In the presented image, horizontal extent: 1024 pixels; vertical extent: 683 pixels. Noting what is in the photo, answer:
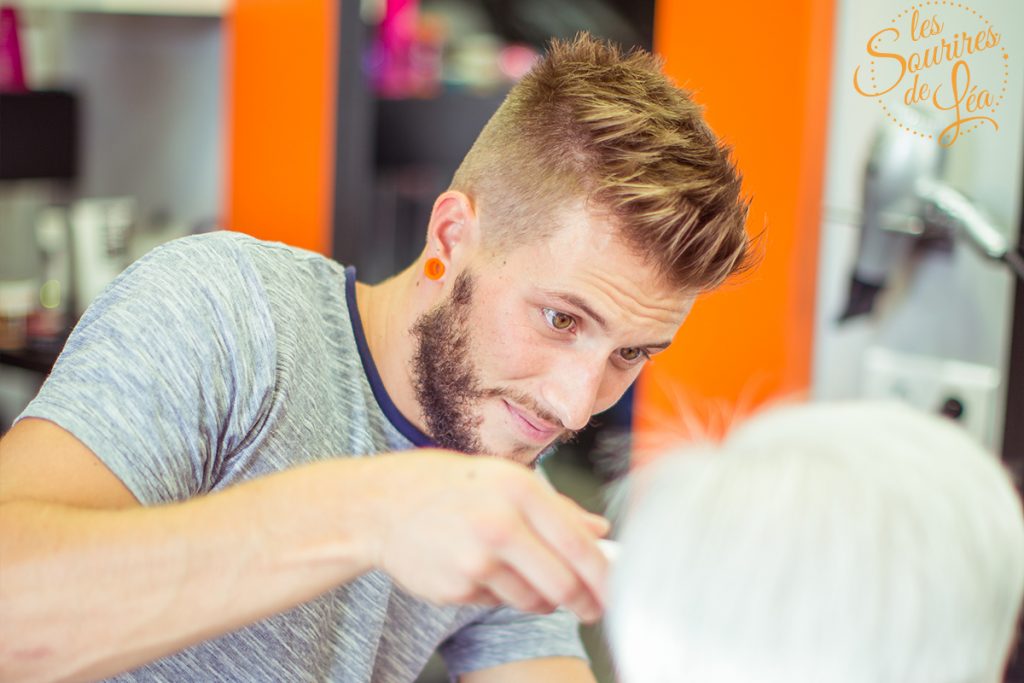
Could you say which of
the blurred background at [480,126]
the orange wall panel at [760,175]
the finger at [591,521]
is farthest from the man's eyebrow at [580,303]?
the orange wall panel at [760,175]

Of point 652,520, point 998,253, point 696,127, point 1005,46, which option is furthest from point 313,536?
point 998,253

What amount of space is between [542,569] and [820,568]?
0.20m

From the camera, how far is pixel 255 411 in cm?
104

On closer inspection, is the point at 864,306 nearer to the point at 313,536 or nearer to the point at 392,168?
the point at 313,536

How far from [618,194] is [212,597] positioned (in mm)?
523

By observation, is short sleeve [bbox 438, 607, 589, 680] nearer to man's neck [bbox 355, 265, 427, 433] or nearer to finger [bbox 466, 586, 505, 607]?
man's neck [bbox 355, 265, 427, 433]

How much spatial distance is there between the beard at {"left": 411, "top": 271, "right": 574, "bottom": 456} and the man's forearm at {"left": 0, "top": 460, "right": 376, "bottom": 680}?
39 centimetres

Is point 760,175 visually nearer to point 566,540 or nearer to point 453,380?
point 453,380

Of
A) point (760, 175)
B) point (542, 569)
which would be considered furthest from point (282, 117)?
point (542, 569)

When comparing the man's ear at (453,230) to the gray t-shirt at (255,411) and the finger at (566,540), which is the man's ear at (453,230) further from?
the finger at (566,540)

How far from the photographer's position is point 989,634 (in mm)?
637

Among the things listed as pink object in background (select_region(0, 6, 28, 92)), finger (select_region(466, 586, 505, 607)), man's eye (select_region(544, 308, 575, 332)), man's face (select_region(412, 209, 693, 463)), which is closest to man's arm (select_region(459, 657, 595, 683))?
man's face (select_region(412, 209, 693, 463))

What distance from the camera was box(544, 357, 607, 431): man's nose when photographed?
107 centimetres

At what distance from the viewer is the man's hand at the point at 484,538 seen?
0.72m
